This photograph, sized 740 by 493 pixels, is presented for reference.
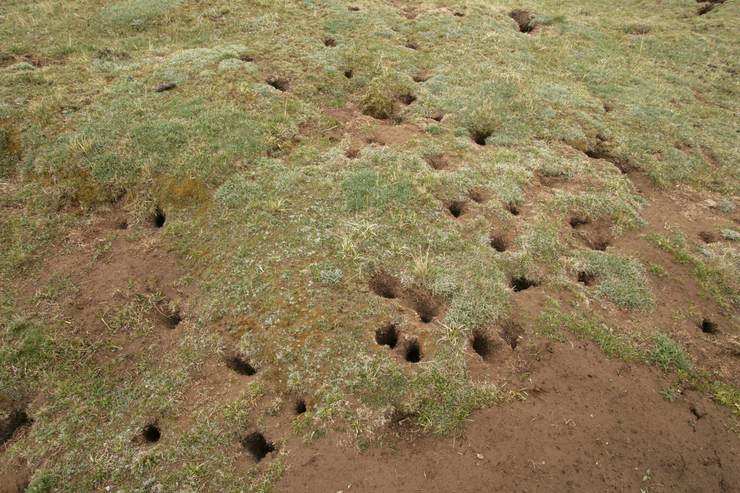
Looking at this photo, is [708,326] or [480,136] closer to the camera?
[708,326]

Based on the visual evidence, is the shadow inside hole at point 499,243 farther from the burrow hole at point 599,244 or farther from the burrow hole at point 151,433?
the burrow hole at point 151,433

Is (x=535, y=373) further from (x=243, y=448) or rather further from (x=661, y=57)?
(x=661, y=57)

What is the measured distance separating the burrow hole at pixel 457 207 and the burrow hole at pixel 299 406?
14.6ft

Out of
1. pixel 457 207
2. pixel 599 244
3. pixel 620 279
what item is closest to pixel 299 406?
pixel 457 207

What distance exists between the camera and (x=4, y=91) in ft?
36.2

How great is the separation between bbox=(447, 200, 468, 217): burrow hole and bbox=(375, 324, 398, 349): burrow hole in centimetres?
292

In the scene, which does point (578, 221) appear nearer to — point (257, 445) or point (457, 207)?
point (457, 207)

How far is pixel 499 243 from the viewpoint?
8.42 meters

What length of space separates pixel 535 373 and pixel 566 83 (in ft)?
31.6

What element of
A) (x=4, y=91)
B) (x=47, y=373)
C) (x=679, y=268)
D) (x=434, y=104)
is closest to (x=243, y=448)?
(x=47, y=373)

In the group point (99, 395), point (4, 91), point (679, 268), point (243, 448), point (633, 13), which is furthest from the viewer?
point (633, 13)

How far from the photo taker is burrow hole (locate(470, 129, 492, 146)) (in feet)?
36.1

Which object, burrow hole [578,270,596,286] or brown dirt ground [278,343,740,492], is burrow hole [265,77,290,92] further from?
brown dirt ground [278,343,740,492]

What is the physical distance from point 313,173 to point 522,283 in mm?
4406
